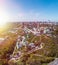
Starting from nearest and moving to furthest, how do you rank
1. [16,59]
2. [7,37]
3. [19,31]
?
[16,59] < [7,37] < [19,31]

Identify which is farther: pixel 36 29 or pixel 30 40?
pixel 36 29

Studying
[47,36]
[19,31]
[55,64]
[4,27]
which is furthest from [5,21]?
[55,64]

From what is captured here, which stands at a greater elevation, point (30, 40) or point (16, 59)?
point (30, 40)

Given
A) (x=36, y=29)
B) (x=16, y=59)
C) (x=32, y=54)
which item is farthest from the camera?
(x=36, y=29)

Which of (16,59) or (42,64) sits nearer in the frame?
(42,64)

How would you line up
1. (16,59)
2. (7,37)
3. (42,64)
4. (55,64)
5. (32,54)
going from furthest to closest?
1. (7,37)
2. (32,54)
3. (16,59)
4. (42,64)
5. (55,64)

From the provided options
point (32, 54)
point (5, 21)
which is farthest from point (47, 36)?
point (5, 21)

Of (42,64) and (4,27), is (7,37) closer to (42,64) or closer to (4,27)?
(4,27)

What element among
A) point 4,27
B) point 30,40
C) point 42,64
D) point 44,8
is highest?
point 44,8

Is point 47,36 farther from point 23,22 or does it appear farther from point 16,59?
point 16,59
